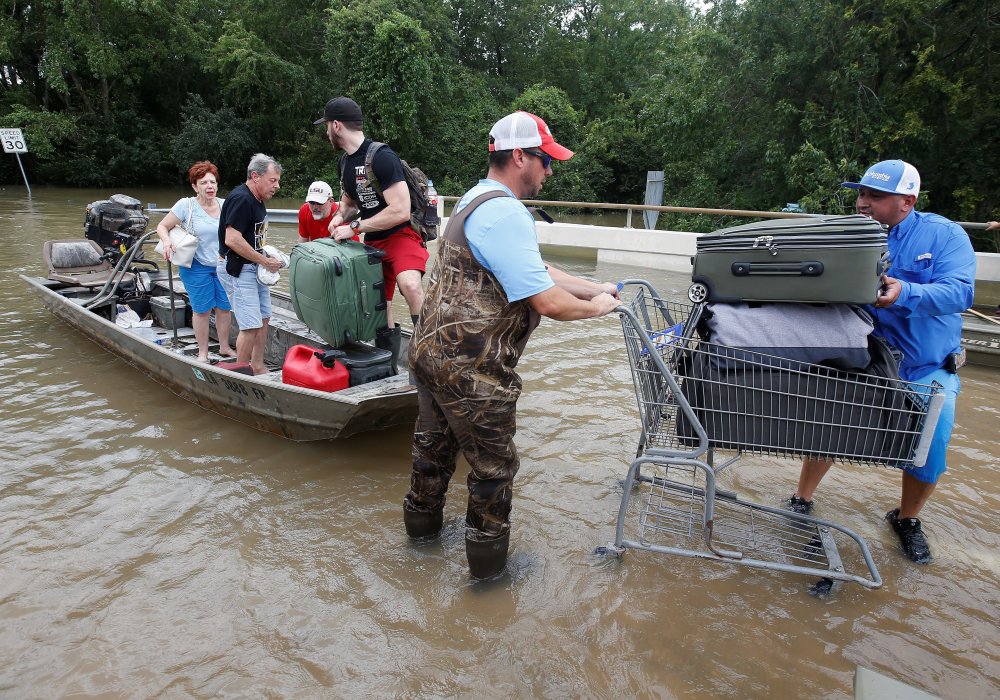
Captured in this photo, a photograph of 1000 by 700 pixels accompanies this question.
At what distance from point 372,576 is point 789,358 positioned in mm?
2419

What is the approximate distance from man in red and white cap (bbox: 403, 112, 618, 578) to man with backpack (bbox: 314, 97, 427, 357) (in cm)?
154

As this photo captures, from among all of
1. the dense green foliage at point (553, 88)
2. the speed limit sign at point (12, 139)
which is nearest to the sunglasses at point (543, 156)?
the dense green foliage at point (553, 88)

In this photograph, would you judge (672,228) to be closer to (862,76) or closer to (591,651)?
(862,76)

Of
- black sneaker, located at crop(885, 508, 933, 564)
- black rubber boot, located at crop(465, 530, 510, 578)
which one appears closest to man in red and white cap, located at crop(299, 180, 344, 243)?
black rubber boot, located at crop(465, 530, 510, 578)

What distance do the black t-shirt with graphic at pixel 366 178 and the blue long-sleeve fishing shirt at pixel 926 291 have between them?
3155 mm

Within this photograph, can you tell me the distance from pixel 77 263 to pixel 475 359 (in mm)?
7540

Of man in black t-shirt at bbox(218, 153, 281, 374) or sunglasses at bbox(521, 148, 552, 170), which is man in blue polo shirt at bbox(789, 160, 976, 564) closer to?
sunglasses at bbox(521, 148, 552, 170)

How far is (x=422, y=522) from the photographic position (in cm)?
369

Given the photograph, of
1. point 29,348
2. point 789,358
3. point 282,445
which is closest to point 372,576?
point 282,445

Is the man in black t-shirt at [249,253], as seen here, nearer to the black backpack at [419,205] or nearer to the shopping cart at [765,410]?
the black backpack at [419,205]

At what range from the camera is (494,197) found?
9.31 ft

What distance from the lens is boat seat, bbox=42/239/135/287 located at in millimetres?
7934

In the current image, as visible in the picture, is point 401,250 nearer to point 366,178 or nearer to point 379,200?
point 379,200

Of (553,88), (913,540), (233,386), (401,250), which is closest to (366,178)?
(401,250)
